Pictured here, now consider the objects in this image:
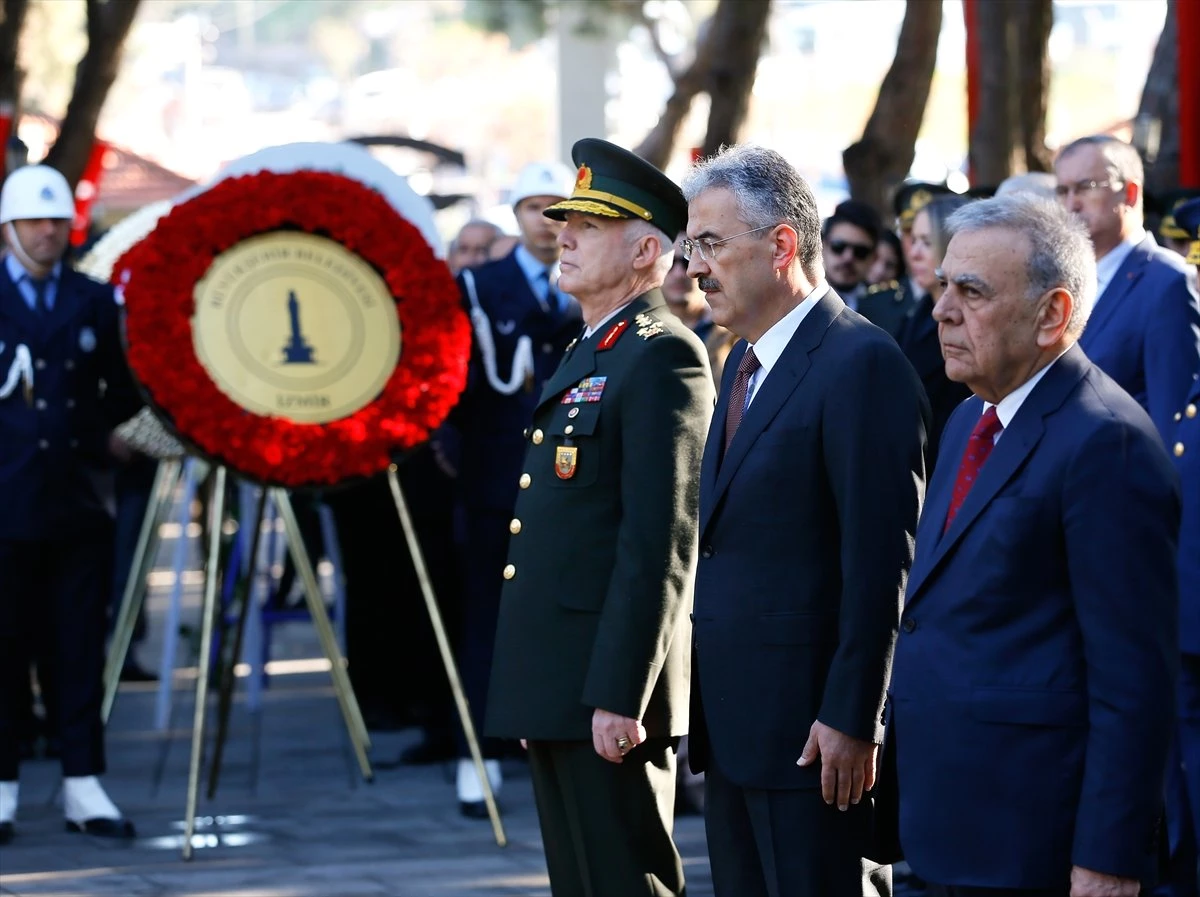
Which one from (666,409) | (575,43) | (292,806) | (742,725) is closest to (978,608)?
(742,725)

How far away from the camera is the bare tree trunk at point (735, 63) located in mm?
13055

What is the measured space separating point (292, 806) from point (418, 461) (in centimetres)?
154

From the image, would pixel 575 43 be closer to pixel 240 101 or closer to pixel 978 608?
pixel 978 608

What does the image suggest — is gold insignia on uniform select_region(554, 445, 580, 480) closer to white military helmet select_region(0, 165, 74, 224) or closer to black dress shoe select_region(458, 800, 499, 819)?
black dress shoe select_region(458, 800, 499, 819)

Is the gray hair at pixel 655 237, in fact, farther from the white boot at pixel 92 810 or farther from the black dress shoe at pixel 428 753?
the black dress shoe at pixel 428 753

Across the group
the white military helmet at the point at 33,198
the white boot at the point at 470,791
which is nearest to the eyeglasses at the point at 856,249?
the white boot at the point at 470,791

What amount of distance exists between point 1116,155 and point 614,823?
252cm

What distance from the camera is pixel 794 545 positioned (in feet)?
11.5

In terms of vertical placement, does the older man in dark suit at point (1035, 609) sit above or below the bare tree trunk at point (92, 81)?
below

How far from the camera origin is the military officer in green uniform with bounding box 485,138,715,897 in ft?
13.3

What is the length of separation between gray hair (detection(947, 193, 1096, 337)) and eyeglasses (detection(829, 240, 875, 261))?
13.8ft

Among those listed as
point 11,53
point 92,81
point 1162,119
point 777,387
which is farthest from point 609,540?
point 92,81

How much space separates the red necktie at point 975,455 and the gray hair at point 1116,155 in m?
2.39

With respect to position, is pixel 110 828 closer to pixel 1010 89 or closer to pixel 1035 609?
pixel 1035 609
